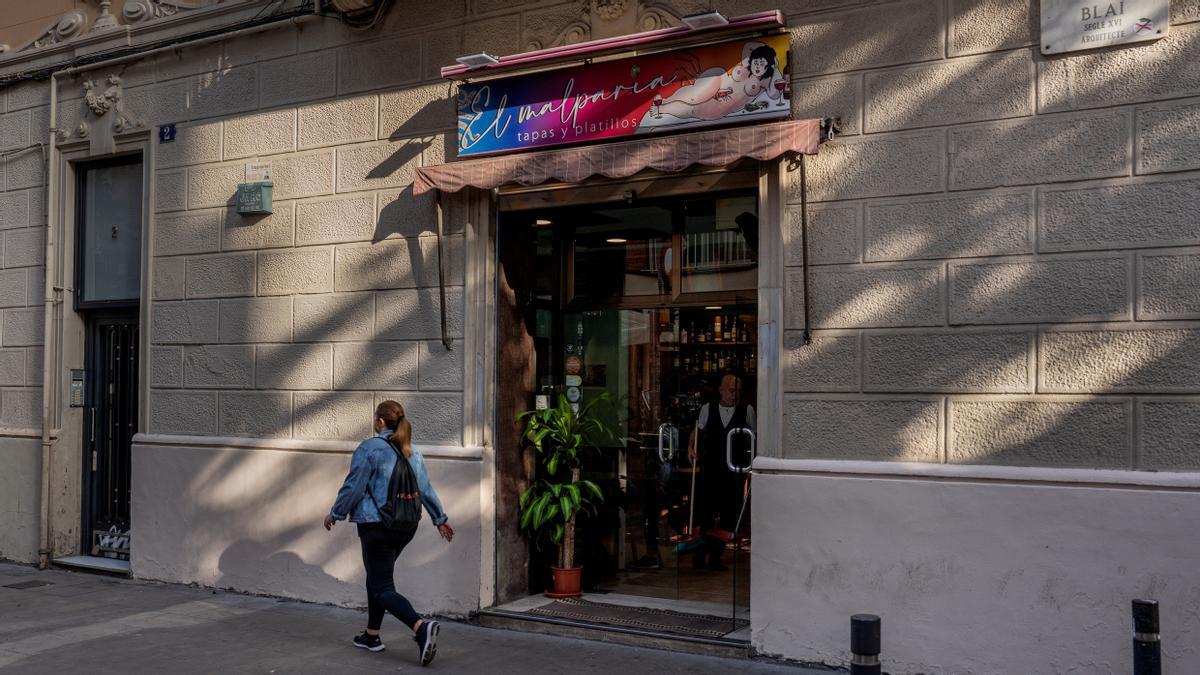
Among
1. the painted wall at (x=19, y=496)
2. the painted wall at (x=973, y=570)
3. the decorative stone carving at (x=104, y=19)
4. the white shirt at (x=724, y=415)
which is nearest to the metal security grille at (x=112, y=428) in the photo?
the painted wall at (x=19, y=496)

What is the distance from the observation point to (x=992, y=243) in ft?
22.2

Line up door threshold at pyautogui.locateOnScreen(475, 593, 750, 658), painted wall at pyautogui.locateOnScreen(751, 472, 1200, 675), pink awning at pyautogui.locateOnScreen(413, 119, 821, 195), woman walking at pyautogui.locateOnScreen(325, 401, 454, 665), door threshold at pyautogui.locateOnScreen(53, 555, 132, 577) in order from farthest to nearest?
door threshold at pyautogui.locateOnScreen(53, 555, 132, 577) → door threshold at pyautogui.locateOnScreen(475, 593, 750, 658) → woman walking at pyautogui.locateOnScreen(325, 401, 454, 665) → pink awning at pyautogui.locateOnScreen(413, 119, 821, 195) → painted wall at pyautogui.locateOnScreen(751, 472, 1200, 675)

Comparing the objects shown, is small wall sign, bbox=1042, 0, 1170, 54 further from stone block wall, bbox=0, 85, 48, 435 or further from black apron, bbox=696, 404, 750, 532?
stone block wall, bbox=0, 85, 48, 435

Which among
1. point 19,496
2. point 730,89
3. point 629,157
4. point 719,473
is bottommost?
point 19,496

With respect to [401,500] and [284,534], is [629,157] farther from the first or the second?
[284,534]

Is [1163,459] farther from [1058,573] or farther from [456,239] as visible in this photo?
[456,239]

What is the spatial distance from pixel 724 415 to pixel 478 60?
333 cm

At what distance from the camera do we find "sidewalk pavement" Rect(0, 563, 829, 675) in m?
7.28

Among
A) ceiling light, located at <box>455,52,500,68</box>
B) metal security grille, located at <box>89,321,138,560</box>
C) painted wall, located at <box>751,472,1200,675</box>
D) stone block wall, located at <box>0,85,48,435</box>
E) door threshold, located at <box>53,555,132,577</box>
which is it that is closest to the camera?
painted wall, located at <box>751,472,1200,675</box>

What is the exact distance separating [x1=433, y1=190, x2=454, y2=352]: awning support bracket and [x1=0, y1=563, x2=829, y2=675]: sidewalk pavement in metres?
2.21

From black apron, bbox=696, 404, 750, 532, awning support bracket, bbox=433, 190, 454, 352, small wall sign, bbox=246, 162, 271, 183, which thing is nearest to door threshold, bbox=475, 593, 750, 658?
black apron, bbox=696, 404, 750, 532

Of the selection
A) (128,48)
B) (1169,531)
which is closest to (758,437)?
(1169,531)

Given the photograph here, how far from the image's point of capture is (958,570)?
262 inches

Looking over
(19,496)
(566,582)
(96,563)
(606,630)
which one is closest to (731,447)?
(606,630)
